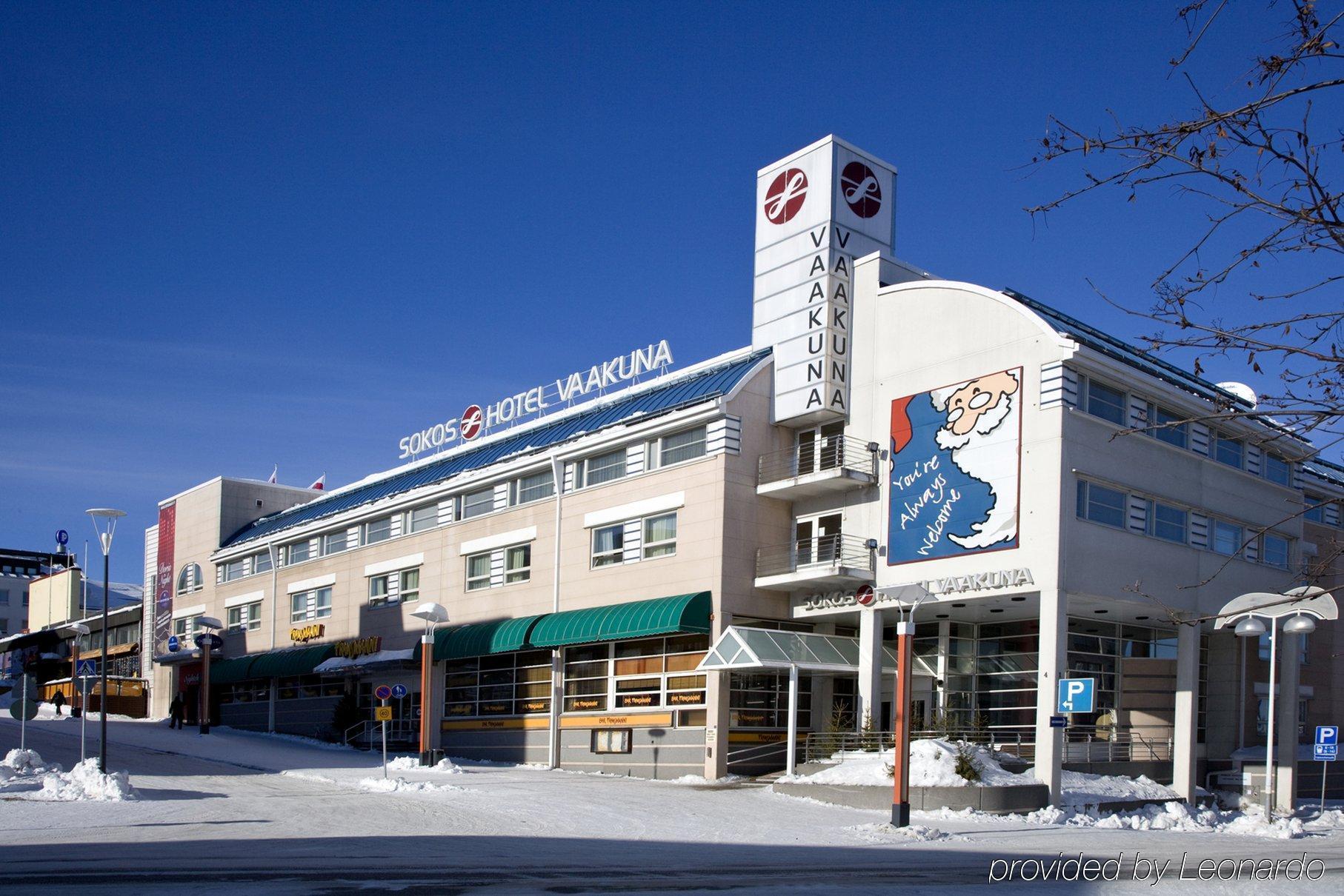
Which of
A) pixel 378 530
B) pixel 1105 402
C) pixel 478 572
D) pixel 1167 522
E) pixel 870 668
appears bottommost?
pixel 870 668

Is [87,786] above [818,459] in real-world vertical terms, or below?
below

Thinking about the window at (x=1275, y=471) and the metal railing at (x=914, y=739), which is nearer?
the metal railing at (x=914, y=739)

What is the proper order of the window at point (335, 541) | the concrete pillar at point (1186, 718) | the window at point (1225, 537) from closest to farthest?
the concrete pillar at point (1186, 718)
the window at point (1225, 537)
the window at point (335, 541)

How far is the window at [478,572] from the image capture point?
145ft

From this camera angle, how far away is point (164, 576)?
68.9 m

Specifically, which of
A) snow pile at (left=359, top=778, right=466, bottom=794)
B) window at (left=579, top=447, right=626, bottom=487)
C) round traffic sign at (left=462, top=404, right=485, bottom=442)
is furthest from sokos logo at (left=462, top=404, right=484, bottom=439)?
snow pile at (left=359, top=778, right=466, bottom=794)

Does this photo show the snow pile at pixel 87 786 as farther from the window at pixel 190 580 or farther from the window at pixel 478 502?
the window at pixel 190 580

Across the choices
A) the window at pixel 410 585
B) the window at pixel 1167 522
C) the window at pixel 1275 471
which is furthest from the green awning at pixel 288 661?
the window at pixel 1275 471

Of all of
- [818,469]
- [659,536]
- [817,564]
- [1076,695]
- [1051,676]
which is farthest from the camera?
[659,536]

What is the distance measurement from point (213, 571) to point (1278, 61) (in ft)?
207

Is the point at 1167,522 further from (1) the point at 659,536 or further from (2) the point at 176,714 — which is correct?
(2) the point at 176,714

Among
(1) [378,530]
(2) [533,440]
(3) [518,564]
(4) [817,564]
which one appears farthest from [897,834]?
(1) [378,530]

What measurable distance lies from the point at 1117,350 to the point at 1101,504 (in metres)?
4.20

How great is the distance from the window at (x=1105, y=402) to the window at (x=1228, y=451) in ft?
17.0
